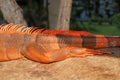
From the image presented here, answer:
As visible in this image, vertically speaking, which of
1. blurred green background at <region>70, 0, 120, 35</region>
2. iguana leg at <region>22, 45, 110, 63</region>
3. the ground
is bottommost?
blurred green background at <region>70, 0, 120, 35</region>

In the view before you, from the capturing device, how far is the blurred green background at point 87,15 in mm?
11852

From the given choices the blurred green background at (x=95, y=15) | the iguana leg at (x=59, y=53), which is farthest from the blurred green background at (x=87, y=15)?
the iguana leg at (x=59, y=53)

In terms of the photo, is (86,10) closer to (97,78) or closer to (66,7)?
(66,7)

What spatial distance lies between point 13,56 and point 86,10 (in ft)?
35.8

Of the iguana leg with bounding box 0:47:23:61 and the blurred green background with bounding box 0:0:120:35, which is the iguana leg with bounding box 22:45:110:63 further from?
the blurred green background with bounding box 0:0:120:35

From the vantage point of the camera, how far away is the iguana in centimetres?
469

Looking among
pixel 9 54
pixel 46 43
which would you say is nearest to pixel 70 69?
pixel 46 43

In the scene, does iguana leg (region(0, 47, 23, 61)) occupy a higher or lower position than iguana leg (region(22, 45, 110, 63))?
lower

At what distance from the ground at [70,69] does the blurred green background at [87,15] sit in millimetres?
6077

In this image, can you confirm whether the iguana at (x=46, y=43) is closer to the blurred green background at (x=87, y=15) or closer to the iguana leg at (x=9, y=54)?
the iguana leg at (x=9, y=54)

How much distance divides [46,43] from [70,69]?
657mm

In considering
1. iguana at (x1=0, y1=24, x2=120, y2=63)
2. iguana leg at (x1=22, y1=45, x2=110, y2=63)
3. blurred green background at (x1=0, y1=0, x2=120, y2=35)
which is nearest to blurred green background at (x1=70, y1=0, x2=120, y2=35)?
blurred green background at (x1=0, y1=0, x2=120, y2=35)

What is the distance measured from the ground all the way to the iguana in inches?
3.8

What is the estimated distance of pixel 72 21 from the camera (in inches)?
546
